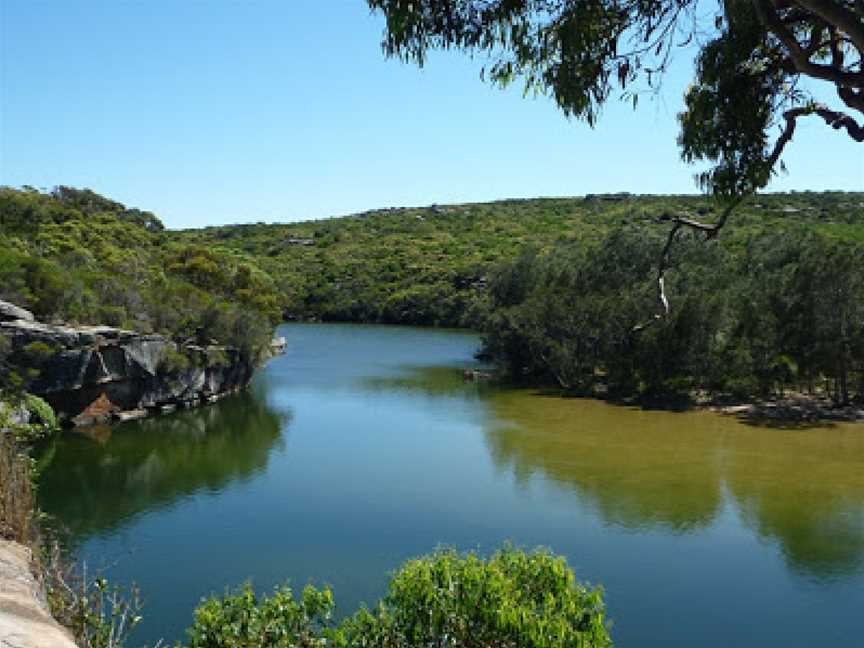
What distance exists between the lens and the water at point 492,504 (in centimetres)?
1636

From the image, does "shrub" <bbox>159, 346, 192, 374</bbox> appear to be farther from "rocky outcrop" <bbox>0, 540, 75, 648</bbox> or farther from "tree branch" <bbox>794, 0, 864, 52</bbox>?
"tree branch" <bbox>794, 0, 864, 52</bbox>

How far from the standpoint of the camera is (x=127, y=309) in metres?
38.5

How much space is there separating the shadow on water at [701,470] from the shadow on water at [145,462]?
29.6 ft

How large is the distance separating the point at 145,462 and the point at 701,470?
18.1m

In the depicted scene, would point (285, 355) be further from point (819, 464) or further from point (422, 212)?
point (422, 212)

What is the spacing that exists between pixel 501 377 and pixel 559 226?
6481cm

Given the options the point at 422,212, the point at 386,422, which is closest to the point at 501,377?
the point at 386,422

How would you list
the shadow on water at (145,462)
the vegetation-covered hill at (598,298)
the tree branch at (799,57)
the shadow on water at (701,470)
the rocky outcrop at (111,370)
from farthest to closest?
1. the vegetation-covered hill at (598,298)
2. the rocky outcrop at (111,370)
3. the shadow on water at (145,462)
4. the shadow on water at (701,470)
5. the tree branch at (799,57)

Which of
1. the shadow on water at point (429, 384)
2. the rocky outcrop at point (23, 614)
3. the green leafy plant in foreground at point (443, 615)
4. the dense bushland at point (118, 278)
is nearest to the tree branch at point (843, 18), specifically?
the rocky outcrop at point (23, 614)

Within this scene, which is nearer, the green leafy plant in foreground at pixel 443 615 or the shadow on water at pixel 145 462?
the green leafy plant in foreground at pixel 443 615

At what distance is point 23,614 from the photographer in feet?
14.6

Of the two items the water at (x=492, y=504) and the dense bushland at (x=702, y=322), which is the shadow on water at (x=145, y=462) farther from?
the dense bushland at (x=702, y=322)

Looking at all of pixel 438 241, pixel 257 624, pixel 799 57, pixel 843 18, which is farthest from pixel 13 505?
pixel 438 241

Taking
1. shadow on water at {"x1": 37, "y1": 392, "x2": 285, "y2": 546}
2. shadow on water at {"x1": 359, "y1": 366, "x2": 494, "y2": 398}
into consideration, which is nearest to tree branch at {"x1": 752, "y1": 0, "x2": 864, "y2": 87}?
shadow on water at {"x1": 37, "y1": 392, "x2": 285, "y2": 546}
